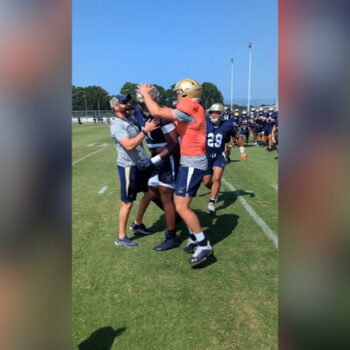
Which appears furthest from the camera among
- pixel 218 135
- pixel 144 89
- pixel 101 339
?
pixel 218 135

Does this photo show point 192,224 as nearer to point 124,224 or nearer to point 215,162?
point 124,224

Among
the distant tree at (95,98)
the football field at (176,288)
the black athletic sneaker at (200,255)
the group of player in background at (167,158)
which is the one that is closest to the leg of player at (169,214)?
the group of player in background at (167,158)

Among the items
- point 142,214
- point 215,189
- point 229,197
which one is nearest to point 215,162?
point 215,189

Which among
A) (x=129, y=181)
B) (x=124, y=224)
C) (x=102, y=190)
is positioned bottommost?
(x=102, y=190)

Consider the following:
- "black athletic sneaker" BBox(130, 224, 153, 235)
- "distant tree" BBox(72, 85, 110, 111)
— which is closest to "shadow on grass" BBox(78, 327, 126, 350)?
"black athletic sneaker" BBox(130, 224, 153, 235)

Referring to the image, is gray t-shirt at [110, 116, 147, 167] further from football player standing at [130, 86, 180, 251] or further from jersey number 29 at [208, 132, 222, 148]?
jersey number 29 at [208, 132, 222, 148]

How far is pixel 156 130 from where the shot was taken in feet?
17.5

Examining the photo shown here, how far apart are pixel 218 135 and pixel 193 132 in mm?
3721

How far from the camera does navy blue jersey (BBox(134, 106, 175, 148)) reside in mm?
5215

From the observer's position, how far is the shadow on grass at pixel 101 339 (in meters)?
3.07

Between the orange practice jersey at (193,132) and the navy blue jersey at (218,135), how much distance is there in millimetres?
3276

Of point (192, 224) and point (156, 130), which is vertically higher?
point (156, 130)
